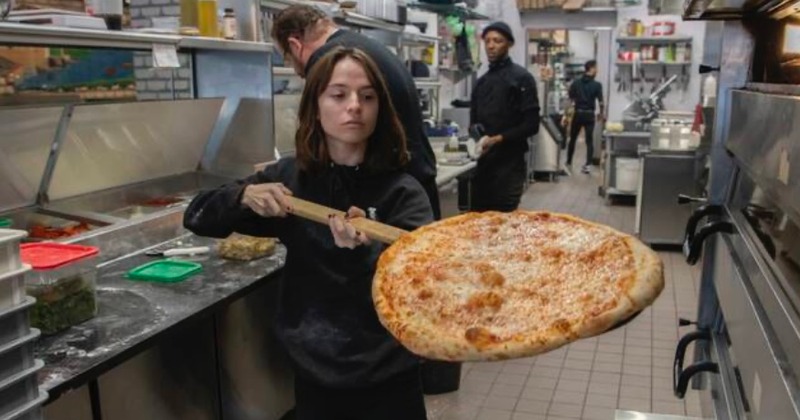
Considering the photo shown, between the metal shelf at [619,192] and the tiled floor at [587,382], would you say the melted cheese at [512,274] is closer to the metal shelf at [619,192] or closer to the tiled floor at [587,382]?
the tiled floor at [587,382]

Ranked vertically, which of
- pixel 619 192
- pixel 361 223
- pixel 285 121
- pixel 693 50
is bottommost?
pixel 619 192

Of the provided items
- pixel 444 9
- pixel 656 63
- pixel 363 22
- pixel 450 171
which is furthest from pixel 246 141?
pixel 656 63

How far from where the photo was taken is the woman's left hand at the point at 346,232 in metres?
1.50

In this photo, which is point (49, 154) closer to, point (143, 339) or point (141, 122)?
point (141, 122)

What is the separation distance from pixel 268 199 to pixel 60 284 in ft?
2.11

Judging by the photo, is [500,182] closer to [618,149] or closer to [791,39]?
[791,39]

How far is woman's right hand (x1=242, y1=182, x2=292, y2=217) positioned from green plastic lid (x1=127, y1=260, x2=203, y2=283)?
695 millimetres

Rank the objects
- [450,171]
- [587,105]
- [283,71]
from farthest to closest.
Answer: [587,105], [450,171], [283,71]

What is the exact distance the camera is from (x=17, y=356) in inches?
47.1

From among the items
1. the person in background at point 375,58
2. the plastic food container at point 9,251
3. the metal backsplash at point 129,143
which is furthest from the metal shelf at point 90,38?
the plastic food container at point 9,251

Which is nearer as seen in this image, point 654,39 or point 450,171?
point 450,171

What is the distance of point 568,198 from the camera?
7949 millimetres

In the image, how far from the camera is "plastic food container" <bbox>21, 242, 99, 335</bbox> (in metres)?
1.76

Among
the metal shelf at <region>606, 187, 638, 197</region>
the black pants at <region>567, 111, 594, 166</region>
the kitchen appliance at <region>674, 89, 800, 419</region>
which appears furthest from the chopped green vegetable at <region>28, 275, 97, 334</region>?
the black pants at <region>567, 111, 594, 166</region>
